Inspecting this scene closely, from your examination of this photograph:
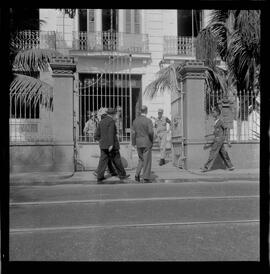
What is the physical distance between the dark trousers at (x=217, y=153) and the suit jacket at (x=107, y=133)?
10.4 ft

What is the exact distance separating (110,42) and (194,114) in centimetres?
845

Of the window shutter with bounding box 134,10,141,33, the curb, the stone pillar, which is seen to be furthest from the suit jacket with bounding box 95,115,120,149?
the window shutter with bounding box 134,10,141,33

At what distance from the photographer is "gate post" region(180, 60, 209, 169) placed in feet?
43.9

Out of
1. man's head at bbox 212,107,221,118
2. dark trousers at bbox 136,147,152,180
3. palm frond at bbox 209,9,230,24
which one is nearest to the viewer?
dark trousers at bbox 136,147,152,180

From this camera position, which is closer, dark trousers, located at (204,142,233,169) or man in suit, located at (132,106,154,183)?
man in suit, located at (132,106,154,183)

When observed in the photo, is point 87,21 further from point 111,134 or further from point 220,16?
point 111,134

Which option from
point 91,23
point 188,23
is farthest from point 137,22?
point 188,23

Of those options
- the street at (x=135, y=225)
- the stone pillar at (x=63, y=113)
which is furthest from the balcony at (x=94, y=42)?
the street at (x=135, y=225)

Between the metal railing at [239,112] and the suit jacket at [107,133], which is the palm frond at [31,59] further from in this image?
the metal railing at [239,112]

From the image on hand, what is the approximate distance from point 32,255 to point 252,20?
11.9m

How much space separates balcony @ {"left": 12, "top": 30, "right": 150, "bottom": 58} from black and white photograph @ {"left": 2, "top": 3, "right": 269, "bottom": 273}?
54 mm

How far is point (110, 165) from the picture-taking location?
11.4 m

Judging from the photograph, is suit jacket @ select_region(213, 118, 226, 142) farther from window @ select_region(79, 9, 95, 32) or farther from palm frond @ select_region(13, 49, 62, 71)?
window @ select_region(79, 9, 95, 32)
